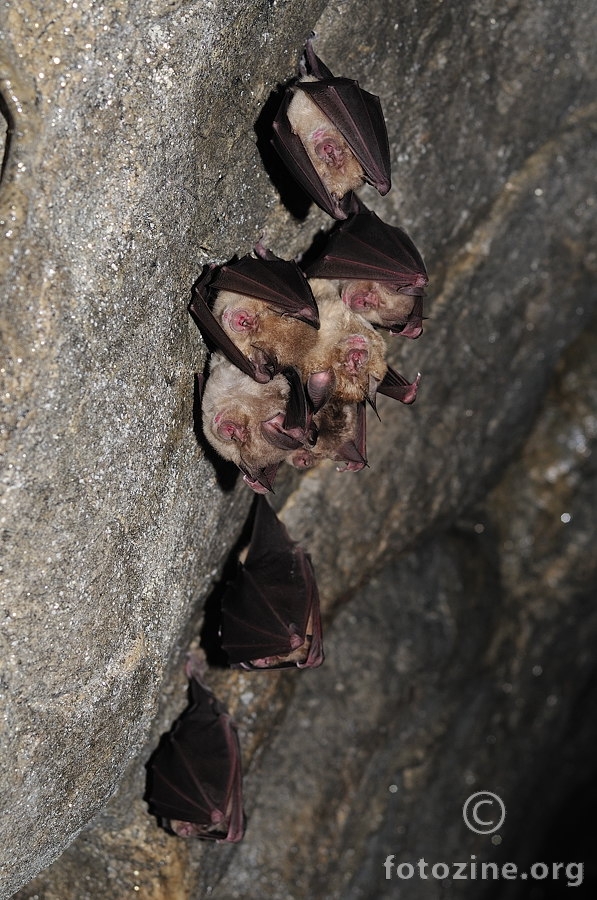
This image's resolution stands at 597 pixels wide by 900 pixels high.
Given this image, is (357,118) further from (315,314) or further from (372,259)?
(315,314)

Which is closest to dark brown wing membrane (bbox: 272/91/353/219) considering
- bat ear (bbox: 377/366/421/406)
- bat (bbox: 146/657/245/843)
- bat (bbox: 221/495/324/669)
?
bat ear (bbox: 377/366/421/406)

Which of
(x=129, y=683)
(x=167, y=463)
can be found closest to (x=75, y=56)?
(x=167, y=463)

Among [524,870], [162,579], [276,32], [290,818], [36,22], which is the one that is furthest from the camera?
[524,870]

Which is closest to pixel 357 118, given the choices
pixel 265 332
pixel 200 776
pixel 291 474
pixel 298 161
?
pixel 298 161

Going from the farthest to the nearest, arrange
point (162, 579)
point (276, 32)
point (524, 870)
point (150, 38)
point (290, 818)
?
point (524, 870)
point (290, 818)
point (162, 579)
point (276, 32)
point (150, 38)

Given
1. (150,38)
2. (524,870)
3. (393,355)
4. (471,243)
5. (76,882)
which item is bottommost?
(524,870)

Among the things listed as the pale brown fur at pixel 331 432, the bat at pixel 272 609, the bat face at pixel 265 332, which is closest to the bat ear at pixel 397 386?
the pale brown fur at pixel 331 432

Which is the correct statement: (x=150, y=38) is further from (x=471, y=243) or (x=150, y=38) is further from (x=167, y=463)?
(x=471, y=243)

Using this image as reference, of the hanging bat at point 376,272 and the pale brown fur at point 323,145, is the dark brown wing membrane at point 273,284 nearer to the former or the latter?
the hanging bat at point 376,272
